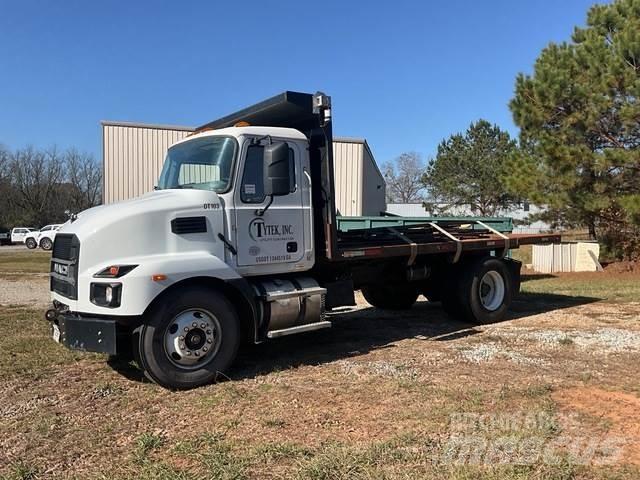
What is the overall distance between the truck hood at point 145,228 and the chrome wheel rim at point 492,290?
487 centimetres

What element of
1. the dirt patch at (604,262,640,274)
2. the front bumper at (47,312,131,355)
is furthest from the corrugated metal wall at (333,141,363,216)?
the front bumper at (47,312,131,355)

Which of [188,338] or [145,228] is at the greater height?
[145,228]

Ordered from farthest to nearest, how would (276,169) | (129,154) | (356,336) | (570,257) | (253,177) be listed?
(129,154) < (570,257) < (356,336) < (253,177) < (276,169)

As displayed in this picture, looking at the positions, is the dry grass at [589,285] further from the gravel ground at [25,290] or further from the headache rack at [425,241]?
the gravel ground at [25,290]

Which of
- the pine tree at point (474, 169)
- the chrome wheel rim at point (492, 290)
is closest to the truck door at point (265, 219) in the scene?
the chrome wheel rim at point (492, 290)

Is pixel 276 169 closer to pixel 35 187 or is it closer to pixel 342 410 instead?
pixel 342 410

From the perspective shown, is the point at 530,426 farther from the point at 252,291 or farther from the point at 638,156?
the point at 638,156

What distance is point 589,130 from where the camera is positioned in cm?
1573

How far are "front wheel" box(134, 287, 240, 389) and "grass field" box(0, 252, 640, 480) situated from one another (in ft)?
0.66

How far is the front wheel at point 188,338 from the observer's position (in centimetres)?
548

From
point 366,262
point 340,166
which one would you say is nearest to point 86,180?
point 340,166

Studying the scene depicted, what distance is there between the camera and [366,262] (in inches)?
313

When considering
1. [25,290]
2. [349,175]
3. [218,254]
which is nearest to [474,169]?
[349,175]

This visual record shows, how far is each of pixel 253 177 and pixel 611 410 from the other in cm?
404
